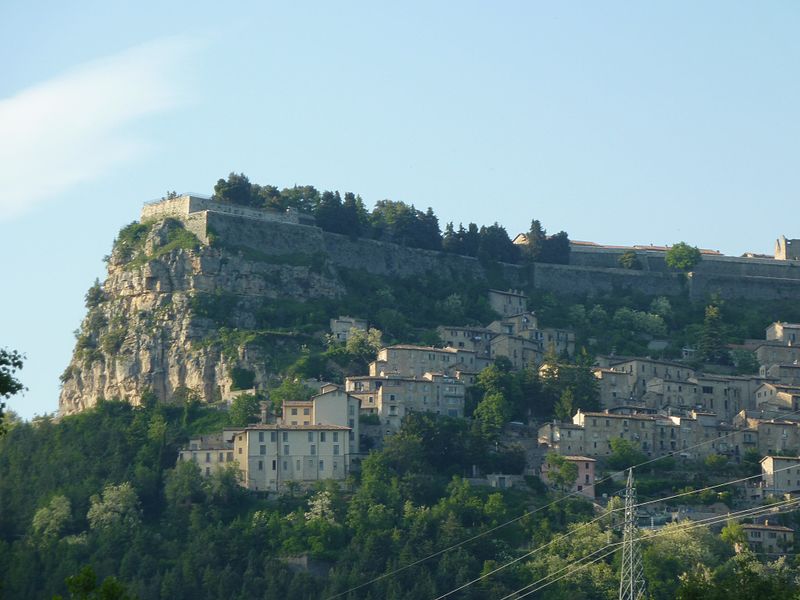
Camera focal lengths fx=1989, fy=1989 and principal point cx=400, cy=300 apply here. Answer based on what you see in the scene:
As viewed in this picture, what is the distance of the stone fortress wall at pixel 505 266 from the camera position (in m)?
107

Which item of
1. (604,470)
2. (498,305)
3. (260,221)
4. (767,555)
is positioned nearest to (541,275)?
(498,305)

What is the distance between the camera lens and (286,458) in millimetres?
88812

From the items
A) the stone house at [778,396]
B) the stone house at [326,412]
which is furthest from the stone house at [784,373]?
the stone house at [326,412]

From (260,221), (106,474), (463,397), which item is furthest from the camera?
(260,221)

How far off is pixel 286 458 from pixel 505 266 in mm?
32998

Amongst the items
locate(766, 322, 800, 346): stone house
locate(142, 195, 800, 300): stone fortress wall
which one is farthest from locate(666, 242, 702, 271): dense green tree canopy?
locate(766, 322, 800, 346): stone house

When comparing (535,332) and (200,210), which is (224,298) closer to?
(200,210)

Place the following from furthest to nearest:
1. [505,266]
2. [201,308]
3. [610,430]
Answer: [505,266], [201,308], [610,430]

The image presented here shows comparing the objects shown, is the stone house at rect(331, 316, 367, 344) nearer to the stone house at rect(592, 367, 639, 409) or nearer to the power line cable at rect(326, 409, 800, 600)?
the stone house at rect(592, 367, 639, 409)

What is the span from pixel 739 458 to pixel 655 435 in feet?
13.6

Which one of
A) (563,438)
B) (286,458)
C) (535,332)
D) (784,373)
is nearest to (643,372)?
(535,332)

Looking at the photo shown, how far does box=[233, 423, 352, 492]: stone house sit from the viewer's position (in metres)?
88.7

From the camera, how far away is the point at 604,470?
302 feet

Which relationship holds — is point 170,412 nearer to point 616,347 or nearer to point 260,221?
point 260,221
